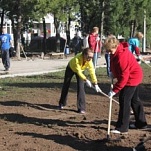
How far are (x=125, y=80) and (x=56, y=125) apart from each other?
194 centimetres

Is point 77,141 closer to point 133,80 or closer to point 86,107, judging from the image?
point 133,80

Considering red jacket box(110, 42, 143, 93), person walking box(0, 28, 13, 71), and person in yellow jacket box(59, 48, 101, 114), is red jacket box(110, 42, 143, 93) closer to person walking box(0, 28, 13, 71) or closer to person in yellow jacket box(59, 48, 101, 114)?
person in yellow jacket box(59, 48, 101, 114)

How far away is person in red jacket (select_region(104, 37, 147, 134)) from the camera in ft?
25.5

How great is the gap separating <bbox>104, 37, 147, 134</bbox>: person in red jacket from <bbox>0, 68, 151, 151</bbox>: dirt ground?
10.5 inches

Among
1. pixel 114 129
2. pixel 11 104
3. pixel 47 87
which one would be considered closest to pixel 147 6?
pixel 47 87

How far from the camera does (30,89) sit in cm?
1457

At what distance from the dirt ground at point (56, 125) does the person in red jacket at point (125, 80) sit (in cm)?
27

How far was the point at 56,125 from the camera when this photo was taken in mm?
9008

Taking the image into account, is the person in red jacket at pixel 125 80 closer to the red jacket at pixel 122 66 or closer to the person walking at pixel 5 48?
the red jacket at pixel 122 66

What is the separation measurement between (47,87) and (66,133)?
6.91 meters

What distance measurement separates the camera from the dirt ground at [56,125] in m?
7.41

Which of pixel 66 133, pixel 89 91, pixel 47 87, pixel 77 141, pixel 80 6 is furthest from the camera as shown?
pixel 80 6

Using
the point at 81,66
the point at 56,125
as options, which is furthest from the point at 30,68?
the point at 56,125

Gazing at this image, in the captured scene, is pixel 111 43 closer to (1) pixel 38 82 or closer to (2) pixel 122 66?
(2) pixel 122 66
